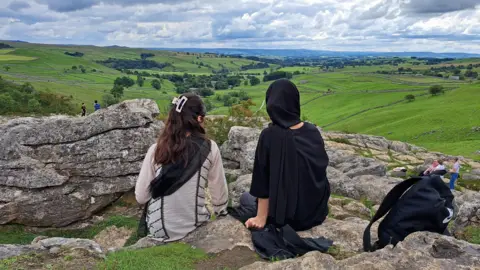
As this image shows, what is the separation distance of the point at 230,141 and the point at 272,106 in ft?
74.3

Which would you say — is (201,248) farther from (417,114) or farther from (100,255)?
(417,114)

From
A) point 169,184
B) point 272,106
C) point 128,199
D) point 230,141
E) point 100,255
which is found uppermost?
point 272,106

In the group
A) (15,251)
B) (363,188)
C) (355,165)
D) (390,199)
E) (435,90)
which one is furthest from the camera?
(435,90)

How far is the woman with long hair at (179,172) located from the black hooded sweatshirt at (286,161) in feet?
4.45

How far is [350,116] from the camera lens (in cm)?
11850

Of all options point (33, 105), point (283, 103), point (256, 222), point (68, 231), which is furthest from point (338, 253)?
point (33, 105)

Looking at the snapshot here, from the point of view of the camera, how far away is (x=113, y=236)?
1914 cm

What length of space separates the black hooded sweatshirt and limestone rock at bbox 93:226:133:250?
1224 cm

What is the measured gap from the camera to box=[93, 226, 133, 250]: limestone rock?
1833 centimetres

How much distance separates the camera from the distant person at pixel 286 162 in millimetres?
8023

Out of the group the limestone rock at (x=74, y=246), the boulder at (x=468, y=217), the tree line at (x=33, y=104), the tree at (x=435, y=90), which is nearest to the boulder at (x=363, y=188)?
the boulder at (x=468, y=217)

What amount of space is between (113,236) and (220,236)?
12522mm

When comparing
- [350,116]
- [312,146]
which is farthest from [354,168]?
[350,116]

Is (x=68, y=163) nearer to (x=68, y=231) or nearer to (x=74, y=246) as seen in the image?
(x=68, y=231)
